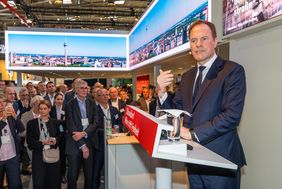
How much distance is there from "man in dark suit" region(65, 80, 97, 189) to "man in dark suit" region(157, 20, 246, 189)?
86.3 inches

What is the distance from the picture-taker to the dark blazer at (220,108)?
4.61ft

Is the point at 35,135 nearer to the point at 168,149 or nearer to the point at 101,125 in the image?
the point at 101,125

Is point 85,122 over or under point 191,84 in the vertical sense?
under

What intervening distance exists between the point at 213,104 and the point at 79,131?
2422 mm

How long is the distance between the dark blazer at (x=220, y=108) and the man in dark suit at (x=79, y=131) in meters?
2.19

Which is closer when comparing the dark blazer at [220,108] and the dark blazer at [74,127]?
the dark blazer at [220,108]

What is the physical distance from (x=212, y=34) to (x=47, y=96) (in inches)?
185

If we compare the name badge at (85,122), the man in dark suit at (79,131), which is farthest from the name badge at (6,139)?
the name badge at (85,122)

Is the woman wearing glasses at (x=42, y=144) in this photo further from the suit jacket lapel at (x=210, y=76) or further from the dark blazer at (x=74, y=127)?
the suit jacket lapel at (x=210, y=76)

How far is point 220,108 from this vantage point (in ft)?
5.01

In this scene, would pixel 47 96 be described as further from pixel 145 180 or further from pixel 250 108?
pixel 250 108

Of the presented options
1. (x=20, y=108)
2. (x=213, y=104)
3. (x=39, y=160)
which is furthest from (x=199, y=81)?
(x=20, y=108)

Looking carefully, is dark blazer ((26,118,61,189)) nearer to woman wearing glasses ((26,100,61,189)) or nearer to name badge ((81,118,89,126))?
woman wearing glasses ((26,100,61,189))

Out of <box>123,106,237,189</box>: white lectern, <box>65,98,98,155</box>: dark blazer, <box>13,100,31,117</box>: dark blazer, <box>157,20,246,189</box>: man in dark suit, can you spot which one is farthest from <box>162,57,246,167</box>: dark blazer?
<box>13,100,31,117</box>: dark blazer
